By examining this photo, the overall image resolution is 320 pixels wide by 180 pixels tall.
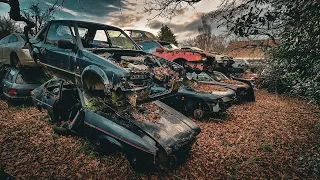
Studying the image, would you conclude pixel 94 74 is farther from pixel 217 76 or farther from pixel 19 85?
pixel 217 76

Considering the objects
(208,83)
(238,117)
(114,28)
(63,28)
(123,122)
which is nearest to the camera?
(123,122)

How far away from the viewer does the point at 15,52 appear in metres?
7.11

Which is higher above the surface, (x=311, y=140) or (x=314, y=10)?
(x=314, y=10)

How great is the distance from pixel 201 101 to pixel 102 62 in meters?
3.50

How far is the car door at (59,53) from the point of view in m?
5.04

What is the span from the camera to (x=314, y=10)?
3836 mm

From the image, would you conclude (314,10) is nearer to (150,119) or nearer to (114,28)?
(150,119)

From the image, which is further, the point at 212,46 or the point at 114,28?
the point at 212,46

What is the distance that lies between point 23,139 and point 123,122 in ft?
9.82

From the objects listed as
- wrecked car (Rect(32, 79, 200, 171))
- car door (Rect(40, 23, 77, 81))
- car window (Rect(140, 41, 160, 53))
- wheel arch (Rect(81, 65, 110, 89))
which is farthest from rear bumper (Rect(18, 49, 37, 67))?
car window (Rect(140, 41, 160, 53))

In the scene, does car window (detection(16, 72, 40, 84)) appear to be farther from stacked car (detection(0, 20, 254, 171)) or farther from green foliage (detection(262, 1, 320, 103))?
green foliage (detection(262, 1, 320, 103))

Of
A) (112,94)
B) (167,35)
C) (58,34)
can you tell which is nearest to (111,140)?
(112,94)

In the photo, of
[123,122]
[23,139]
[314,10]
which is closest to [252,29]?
[314,10]

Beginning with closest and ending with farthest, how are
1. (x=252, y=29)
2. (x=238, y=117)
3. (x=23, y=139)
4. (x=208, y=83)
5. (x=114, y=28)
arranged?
(x=252, y=29) < (x=23, y=139) < (x=114, y=28) < (x=238, y=117) < (x=208, y=83)
